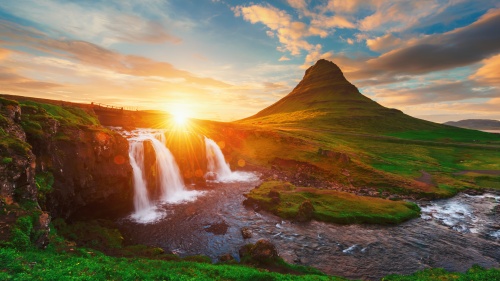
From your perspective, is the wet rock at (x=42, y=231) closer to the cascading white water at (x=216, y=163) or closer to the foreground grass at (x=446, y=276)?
the foreground grass at (x=446, y=276)

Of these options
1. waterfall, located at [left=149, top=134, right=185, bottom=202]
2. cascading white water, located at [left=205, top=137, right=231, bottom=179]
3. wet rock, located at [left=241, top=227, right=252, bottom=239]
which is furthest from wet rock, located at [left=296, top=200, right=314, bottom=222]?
cascading white water, located at [left=205, top=137, right=231, bottom=179]

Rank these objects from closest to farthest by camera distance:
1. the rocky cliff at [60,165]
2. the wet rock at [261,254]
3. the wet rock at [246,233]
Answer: the rocky cliff at [60,165] < the wet rock at [261,254] < the wet rock at [246,233]

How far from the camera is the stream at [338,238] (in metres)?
28.0

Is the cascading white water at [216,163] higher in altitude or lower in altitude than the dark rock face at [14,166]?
lower

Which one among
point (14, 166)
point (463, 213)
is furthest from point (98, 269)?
point (463, 213)

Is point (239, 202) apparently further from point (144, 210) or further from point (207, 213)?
point (144, 210)

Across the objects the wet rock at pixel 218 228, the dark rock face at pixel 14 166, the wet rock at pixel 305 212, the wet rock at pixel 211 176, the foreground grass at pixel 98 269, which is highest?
the dark rock face at pixel 14 166

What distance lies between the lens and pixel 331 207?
141 ft

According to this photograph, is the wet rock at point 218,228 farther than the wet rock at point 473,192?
No

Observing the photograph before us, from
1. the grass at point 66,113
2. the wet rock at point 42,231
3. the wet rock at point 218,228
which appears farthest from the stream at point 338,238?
the grass at point 66,113

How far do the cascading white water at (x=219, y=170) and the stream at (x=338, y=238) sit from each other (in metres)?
20.0

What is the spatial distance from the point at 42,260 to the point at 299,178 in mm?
56994

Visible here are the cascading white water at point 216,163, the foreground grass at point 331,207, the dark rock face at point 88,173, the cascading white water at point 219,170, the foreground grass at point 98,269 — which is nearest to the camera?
the foreground grass at point 98,269

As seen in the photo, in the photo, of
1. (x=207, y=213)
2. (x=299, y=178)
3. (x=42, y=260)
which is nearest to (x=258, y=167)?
(x=299, y=178)
